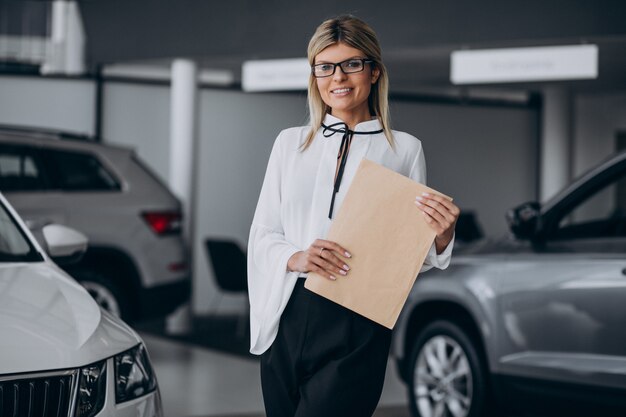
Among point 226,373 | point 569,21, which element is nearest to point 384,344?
point 226,373

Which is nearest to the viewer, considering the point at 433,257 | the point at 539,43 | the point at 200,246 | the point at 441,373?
the point at 433,257

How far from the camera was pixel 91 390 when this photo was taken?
2.94 meters

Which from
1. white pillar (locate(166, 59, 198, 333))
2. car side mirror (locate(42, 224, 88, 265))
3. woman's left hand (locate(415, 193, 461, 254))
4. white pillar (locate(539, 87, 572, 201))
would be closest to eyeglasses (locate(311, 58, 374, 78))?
woman's left hand (locate(415, 193, 461, 254))

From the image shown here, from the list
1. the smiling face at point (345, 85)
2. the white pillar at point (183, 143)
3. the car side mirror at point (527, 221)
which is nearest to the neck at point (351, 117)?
the smiling face at point (345, 85)

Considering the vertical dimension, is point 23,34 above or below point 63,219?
above

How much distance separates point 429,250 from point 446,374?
3091 mm

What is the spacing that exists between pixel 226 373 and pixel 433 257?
526 centimetres

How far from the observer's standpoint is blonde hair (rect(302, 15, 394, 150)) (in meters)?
2.56

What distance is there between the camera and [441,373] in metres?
5.51

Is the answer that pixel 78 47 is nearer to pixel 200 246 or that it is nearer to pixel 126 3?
pixel 126 3

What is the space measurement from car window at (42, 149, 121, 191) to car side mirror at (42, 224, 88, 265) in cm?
351

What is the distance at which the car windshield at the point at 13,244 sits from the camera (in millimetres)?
3799

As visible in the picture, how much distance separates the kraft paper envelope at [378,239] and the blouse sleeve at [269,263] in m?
0.11

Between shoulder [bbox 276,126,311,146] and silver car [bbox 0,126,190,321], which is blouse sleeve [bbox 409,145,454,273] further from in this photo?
silver car [bbox 0,126,190,321]
